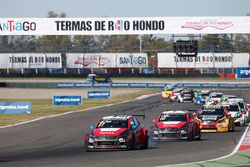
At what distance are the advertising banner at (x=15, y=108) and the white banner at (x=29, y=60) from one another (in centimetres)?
7314

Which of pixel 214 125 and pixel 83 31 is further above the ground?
pixel 83 31

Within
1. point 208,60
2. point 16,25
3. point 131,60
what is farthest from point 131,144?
point 208,60

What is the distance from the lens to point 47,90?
93312 millimetres

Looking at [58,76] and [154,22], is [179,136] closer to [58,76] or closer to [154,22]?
[154,22]

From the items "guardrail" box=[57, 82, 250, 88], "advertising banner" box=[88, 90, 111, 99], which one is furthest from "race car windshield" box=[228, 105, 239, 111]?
"guardrail" box=[57, 82, 250, 88]

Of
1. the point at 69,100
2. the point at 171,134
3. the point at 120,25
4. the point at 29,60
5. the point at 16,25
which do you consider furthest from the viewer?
the point at 29,60

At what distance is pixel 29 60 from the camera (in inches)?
4828

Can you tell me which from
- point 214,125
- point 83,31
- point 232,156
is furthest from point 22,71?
point 232,156

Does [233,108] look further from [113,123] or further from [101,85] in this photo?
[101,85]

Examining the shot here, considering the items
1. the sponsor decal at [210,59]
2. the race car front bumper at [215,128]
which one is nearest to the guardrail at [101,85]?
the sponsor decal at [210,59]

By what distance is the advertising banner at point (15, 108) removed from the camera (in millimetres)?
49500

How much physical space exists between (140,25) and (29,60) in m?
74.6

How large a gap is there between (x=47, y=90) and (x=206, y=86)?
2147 cm

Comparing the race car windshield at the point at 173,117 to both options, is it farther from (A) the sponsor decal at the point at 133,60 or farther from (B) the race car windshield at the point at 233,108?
(A) the sponsor decal at the point at 133,60
